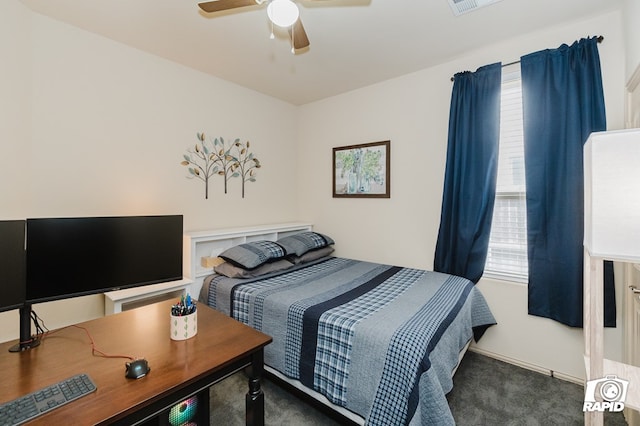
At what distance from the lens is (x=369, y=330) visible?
5.11ft

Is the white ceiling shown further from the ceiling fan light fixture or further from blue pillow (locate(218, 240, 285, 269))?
blue pillow (locate(218, 240, 285, 269))

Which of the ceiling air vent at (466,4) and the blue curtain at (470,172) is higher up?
the ceiling air vent at (466,4)

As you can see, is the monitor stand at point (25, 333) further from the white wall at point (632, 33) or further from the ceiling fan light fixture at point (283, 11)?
the white wall at point (632, 33)

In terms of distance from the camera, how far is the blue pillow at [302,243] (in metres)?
2.93

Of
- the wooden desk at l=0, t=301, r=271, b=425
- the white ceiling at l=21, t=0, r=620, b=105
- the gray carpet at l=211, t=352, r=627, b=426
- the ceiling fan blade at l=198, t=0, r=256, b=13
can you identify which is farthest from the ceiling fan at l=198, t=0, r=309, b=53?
the gray carpet at l=211, t=352, r=627, b=426

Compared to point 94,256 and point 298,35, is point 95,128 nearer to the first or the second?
point 94,256

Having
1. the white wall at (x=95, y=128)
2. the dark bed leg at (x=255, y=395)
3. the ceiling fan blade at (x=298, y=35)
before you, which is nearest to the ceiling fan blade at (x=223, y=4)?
the ceiling fan blade at (x=298, y=35)

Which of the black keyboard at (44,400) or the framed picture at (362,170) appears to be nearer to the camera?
the black keyboard at (44,400)

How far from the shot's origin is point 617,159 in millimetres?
1033

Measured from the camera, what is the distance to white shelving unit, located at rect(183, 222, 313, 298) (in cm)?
246

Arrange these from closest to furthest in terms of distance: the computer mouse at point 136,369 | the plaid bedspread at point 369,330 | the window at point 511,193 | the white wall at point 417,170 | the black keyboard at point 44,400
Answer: the black keyboard at point 44,400 < the computer mouse at point 136,369 < the plaid bedspread at point 369,330 < the white wall at point 417,170 < the window at point 511,193

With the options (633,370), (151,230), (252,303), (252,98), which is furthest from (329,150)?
(633,370)

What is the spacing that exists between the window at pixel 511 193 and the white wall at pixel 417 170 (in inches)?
6.1

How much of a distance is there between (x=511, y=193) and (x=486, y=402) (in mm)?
1620
